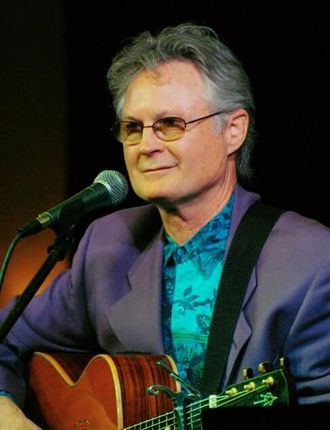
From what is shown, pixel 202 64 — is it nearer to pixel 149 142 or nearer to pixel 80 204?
pixel 149 142

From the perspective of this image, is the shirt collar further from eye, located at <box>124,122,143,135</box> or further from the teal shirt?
eye, located at <box>124,122,143,135</box>

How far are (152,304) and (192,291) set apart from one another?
13 centimetres

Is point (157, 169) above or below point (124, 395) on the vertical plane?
above

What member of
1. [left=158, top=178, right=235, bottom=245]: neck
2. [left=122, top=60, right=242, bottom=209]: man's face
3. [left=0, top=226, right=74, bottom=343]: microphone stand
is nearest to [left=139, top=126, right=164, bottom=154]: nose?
[left=122, top=60, right=242, bottom=209]: man's face

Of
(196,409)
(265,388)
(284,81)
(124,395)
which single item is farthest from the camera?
(284,81)

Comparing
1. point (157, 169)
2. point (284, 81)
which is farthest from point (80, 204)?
point (284, 81)

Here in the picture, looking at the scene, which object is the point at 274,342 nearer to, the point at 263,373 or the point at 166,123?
the point at 263,373

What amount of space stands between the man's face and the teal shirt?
0.42 ft

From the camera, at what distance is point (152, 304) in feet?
8.31

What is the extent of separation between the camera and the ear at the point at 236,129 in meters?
2.59

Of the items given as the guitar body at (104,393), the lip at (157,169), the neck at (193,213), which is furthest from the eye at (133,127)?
the guitar body at (104,393)

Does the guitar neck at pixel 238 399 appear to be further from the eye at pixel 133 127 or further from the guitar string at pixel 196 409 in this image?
the eye at pixel 133 127

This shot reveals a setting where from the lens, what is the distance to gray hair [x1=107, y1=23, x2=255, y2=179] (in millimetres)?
2555

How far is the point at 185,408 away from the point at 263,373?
0.27 metres
